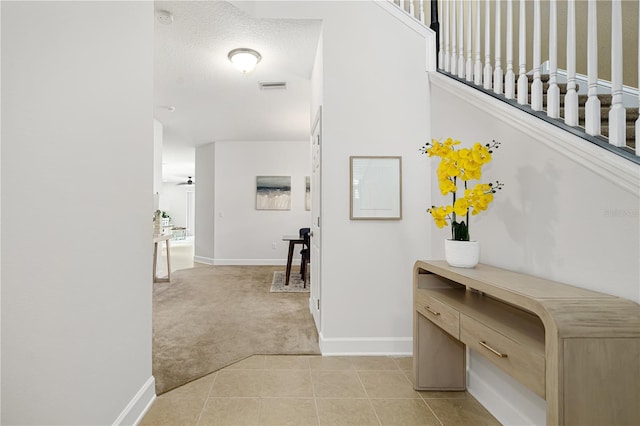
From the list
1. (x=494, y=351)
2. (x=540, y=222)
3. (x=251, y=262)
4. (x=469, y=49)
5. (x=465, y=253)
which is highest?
(x=469, y=49)

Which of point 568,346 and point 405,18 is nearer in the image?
point 568,346

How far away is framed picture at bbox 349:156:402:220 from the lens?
2.41m

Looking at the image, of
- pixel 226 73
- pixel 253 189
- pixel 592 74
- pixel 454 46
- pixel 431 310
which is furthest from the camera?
pixel 253 189

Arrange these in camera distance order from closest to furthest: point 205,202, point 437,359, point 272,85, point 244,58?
point 437,359 → point 244,58 → point 272,85 → point 205,202

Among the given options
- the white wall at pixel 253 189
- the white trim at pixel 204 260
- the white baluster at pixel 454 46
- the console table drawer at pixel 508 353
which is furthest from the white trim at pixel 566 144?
the white trim at pixel 204 260

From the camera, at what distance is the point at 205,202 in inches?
271

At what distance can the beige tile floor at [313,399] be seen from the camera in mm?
1643

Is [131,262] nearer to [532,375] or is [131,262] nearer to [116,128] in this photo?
[116,128]

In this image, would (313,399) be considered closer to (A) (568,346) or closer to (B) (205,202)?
(A) (568,346)

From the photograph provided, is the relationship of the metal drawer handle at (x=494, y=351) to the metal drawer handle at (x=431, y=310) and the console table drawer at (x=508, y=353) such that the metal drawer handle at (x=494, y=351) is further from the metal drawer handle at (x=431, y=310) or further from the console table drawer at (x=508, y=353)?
the metal drawer handle at (x=431, y=310)

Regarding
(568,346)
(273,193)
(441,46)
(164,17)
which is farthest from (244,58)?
(273,193)

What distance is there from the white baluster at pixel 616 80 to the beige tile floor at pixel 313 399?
5.00ft

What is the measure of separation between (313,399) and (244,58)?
2.90m

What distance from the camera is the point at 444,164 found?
1687 mm
